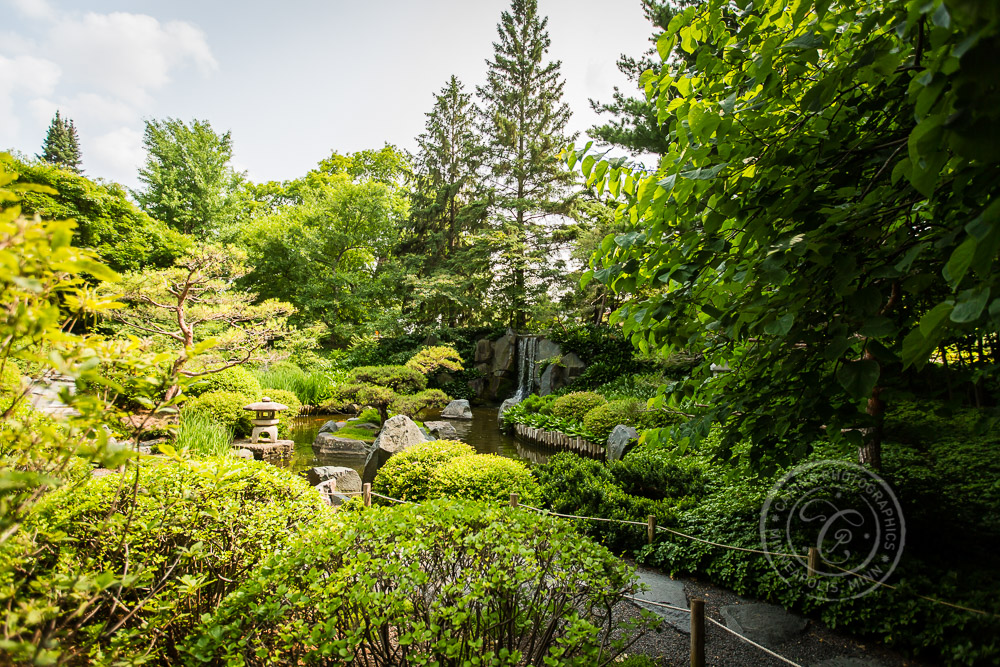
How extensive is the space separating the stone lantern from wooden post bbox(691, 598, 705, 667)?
7931mm

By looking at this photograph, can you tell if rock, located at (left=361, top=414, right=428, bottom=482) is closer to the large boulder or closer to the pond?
the pond

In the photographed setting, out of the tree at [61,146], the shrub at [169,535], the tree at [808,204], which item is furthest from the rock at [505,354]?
the tree at [61,146]

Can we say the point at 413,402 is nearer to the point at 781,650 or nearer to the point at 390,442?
the point at 390,442

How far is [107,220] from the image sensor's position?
45.4 ft

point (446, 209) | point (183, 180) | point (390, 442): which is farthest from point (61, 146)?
point (390, 442)

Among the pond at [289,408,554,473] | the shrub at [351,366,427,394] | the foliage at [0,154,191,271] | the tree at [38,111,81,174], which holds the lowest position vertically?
the pond at [289,408,554,473]

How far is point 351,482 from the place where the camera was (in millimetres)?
6215

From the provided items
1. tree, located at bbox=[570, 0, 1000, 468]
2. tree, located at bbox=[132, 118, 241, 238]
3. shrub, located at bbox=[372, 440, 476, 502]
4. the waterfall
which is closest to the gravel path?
tree, located at bbox=[570, 0, 1000, 468]

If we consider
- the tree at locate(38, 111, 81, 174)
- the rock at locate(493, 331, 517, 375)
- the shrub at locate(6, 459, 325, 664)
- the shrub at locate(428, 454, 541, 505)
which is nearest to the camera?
the shrub at locate(6, 459, 325, 664)

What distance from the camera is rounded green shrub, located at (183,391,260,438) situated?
338 inches

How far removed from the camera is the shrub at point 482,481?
16.6 ft

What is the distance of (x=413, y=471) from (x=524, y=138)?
53.9ft

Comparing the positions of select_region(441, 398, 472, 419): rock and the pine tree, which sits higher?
the pine tree

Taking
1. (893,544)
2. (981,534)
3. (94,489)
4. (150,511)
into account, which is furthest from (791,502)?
(94,489)
